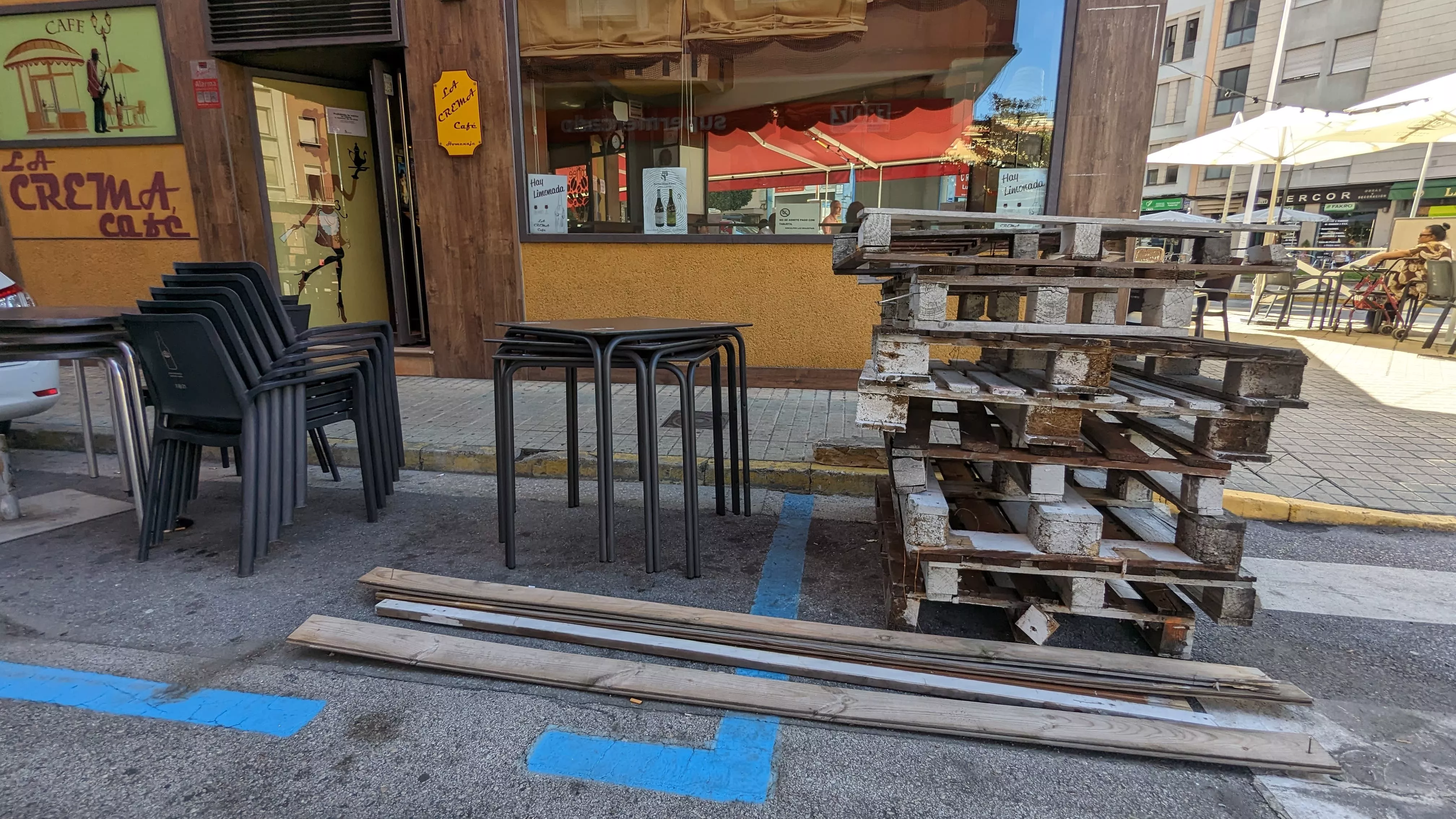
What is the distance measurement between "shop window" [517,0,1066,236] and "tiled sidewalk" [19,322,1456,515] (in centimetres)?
190

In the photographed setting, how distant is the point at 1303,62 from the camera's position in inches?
1031

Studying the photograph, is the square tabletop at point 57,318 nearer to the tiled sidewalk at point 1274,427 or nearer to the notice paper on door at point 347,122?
the tiled sidewalk at point 1274,427

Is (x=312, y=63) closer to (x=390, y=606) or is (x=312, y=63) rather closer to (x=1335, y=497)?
(x=390, y=606)

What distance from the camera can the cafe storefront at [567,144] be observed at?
6.61m

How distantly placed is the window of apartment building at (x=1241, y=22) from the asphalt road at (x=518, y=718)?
116ft

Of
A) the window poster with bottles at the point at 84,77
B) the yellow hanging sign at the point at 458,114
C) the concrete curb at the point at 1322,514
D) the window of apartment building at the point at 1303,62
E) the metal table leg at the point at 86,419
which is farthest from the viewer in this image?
the window of apartment building at the point at 1303,62

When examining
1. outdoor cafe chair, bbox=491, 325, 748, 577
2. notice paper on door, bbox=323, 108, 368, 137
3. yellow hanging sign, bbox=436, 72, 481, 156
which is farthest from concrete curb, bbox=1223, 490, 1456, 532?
notice paper on door, bbox=323, 108, 368, 137

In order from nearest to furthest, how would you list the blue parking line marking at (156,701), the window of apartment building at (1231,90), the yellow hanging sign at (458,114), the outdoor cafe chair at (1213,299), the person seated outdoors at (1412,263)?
the blue parking line marking at (156,701)
the outdoor cafe chair at (1213,299)
the yellow hanging sign at (458,114)
the person seated outdoors at (1412,263)
the window of apartment building at (1231,90)

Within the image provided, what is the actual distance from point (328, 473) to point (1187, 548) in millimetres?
4984

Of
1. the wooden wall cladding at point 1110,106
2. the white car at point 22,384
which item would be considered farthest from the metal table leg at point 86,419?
the wooden wall cladding at point 1110,106

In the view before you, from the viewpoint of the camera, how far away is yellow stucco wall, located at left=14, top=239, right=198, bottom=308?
7.64 metres

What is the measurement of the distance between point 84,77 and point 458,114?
434 cm

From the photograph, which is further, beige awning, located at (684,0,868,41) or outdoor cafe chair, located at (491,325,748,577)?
beige awning, located at (684,0,868,41)

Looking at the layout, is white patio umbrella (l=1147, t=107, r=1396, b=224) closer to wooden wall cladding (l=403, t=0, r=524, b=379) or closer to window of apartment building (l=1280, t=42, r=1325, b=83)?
wooden wall cladding (l=403, t=0, r=524, b=379)
